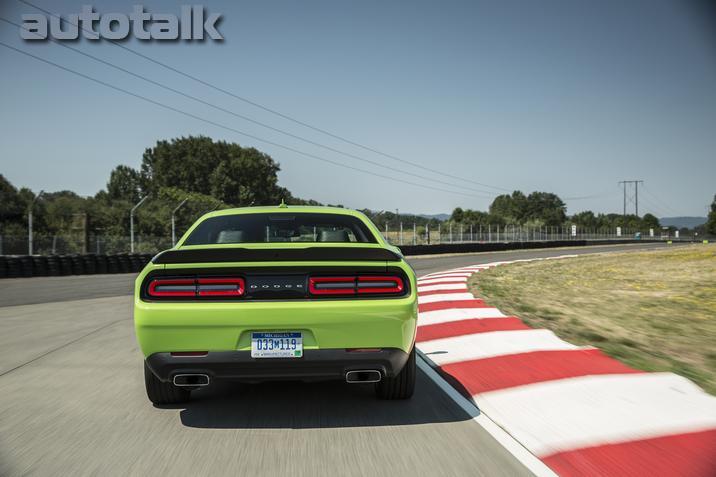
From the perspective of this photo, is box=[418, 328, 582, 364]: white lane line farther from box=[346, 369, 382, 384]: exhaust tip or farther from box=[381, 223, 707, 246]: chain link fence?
box=[381, 223, 707, 246]: chain link fence

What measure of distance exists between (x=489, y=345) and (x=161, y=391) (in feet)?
11.7

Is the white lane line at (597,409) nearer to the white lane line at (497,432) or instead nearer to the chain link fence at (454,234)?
the white lane line at (497,432)

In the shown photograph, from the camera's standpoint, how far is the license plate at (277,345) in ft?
11.7

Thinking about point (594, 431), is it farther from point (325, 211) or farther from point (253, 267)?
point (325, 211)

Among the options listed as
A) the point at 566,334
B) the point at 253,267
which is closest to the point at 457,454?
the point at 253,267

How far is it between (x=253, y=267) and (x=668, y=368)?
13.0 ft

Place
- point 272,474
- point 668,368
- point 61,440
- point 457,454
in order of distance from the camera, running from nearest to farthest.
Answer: point 272,474 → point 457,454 → point 61,440 → point 668,368

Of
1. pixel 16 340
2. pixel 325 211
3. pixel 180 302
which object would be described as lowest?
pixel 16 340

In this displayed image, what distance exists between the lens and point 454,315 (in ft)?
28.6

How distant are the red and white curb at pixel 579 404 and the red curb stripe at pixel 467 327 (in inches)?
9.3

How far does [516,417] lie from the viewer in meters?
3.92

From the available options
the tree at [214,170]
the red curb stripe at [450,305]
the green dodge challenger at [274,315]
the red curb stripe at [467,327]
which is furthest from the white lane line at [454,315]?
the tree at [214,170]

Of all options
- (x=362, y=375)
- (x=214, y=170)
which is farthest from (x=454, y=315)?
(x=214, y=170)

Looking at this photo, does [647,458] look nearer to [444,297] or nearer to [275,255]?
[275,255]
